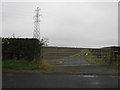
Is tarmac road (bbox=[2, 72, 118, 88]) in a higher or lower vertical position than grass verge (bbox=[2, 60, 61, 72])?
lower

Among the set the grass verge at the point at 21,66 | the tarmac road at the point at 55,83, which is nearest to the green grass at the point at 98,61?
the grass verge at the point at 21,66

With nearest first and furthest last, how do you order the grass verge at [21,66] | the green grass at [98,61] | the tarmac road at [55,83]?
the tarmac road at [55,83]
the grass verge at [21,66]
the green grass at [98,61]

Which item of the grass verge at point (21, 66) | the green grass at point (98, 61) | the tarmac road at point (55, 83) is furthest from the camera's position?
the green grass at point (98, 61)

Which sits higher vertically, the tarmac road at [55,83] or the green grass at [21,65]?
the green grass at [21,65]

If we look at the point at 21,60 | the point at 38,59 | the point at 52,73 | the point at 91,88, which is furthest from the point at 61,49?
the point at 91,88

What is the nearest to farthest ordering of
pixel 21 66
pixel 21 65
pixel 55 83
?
1. pixel 55 83
2. pixel 21 66
3. pixel 21 65

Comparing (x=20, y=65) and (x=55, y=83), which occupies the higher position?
(x=20, y=65)

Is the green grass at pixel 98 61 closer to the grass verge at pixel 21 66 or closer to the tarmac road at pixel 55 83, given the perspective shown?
the grass verge at pixel 21 66

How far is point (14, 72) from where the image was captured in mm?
11391

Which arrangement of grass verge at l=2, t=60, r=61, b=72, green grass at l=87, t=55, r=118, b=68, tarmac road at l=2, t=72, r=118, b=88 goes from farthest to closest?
green grass at l=87, t=55, r=118, b=68 → grass verge at l=2, t=60, r=61, b=72 → tarmac road at l=2, t=72, r=118, b=88

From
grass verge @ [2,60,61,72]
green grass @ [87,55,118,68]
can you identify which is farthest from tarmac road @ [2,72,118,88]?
green grass @ [87,55,118,68]

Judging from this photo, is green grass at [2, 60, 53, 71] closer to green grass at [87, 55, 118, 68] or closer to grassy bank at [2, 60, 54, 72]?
grassy bank at [2, 60, 54, 72]

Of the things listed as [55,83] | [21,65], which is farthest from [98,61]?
[55,83]

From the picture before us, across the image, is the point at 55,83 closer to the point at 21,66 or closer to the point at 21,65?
the point at 21,66
